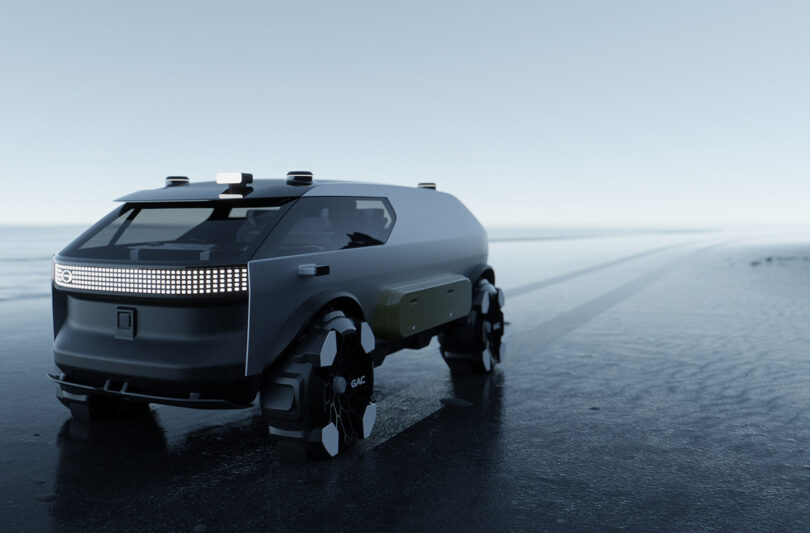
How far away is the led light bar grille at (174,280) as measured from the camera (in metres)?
4.11

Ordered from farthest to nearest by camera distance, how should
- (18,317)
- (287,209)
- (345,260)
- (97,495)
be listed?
(18,317) → (345,260) → (287,209) → (97,495)

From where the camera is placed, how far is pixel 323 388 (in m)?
4.59

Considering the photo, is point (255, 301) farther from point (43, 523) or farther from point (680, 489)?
point (680, 489)

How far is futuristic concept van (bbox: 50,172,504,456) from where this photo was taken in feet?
13.8

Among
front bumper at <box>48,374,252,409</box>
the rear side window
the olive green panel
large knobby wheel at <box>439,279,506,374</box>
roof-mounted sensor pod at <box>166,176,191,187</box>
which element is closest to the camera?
front bumper at <box>48,374,252,409</box>

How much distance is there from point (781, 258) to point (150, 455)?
83.8 ft

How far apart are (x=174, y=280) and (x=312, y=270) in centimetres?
83

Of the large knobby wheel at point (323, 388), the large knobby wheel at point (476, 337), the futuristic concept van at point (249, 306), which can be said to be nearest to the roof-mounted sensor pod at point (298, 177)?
the futuristic concept van at point (249, 306)

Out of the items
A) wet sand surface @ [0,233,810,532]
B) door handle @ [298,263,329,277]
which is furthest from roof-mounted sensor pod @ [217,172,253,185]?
wet sand surface @ [0,233,810,532]

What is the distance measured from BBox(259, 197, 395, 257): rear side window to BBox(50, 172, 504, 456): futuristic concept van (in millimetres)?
14

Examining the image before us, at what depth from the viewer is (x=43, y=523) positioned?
12.1ft

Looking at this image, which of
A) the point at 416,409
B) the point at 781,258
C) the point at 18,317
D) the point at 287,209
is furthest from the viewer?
the point at 781,258

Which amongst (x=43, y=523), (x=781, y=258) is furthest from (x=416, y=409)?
(x=781, y=258)

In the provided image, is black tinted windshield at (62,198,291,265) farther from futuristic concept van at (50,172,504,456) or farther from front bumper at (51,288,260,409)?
front bumper at (51,288,260,409)
